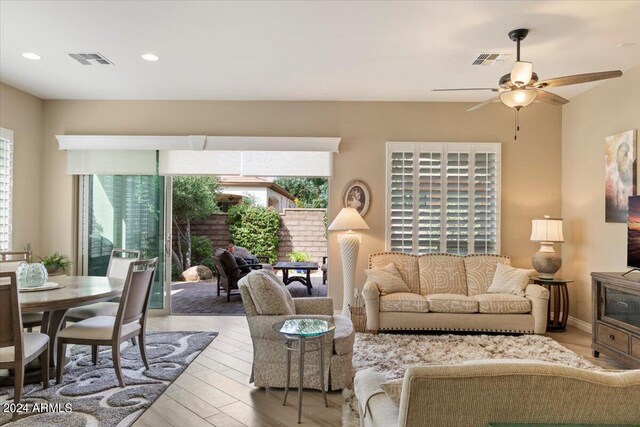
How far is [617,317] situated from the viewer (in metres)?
3.72

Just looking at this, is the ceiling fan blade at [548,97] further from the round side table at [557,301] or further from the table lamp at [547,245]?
the round side table at [557,301]

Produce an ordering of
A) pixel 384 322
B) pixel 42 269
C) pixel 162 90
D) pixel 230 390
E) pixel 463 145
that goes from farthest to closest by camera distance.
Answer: pixel 463 145, pixel 162 90, pixel 384 322, pixel 42 269, pixel 230 390

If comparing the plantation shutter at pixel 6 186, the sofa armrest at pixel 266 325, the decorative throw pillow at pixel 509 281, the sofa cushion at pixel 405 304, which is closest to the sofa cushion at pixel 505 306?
the decorative throw pillow at pixel 509 281

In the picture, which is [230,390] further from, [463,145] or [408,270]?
[463,145]

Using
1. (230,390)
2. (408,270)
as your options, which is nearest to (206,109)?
(408,270)

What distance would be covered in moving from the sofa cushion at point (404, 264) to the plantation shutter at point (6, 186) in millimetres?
4489

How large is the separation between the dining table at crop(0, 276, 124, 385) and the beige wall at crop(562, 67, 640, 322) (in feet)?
16.8

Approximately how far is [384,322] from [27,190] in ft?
15.9

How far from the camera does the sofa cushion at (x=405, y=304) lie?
4.55 metres

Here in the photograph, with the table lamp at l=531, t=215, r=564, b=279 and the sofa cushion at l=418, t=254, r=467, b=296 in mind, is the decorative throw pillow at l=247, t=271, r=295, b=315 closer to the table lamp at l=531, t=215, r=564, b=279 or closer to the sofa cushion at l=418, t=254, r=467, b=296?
the sofa cushion at l=418, t=254, r=467, b=296

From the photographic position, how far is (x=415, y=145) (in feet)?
18.0

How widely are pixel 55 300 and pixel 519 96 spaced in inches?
151

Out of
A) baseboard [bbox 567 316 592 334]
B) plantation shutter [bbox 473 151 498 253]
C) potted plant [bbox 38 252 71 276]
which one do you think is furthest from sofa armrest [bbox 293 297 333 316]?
potted plant [bbox 38 252 71 276]

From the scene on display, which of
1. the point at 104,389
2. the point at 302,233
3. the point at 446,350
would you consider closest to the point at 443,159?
the point at 446,350
